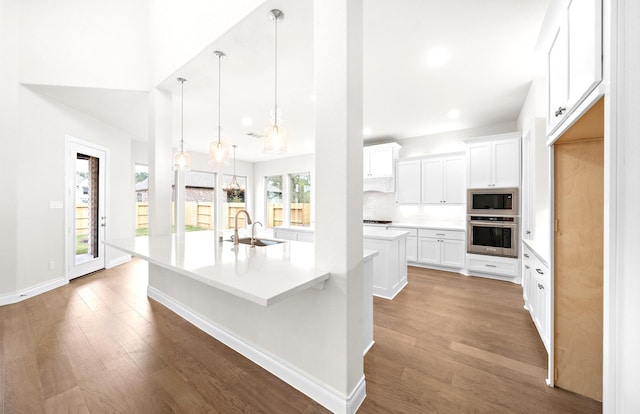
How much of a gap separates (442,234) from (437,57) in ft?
10.2

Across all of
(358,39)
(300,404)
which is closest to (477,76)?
(358,39)

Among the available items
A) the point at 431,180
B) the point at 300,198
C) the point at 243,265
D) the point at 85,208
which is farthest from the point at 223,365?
the point at 300,198

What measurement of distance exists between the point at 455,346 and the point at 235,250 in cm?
213

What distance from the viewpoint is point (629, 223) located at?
0.87m

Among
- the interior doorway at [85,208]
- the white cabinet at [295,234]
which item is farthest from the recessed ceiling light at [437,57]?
the interior doorway at [85,208]

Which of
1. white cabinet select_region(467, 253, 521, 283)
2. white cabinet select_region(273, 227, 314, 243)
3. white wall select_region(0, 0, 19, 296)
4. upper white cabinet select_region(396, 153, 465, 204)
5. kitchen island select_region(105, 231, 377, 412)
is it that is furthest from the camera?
upper white cabinet select_region(396, 153, 465, 204)

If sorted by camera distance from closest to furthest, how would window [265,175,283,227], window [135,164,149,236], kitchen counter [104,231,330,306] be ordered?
kitchen counter [104,231,330,306] → window [135,164,149,236] → window [265,175,283,227]

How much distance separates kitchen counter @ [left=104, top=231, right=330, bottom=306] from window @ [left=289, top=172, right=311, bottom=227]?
5.10 m

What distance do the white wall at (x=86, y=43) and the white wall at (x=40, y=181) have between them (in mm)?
486

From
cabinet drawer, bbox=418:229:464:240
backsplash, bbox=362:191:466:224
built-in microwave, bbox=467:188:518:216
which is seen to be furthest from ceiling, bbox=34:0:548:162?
cabinet drawer, bbox=418:229:464:240

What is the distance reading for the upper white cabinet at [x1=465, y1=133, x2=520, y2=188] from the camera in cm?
A: 389

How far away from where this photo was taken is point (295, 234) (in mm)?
4523

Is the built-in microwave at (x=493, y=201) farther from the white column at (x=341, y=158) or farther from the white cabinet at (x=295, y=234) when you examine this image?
→ the white column at (x=341, y=158)

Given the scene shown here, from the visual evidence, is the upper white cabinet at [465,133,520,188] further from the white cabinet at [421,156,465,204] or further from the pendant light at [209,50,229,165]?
the pendant light at [209,50,229,165]
